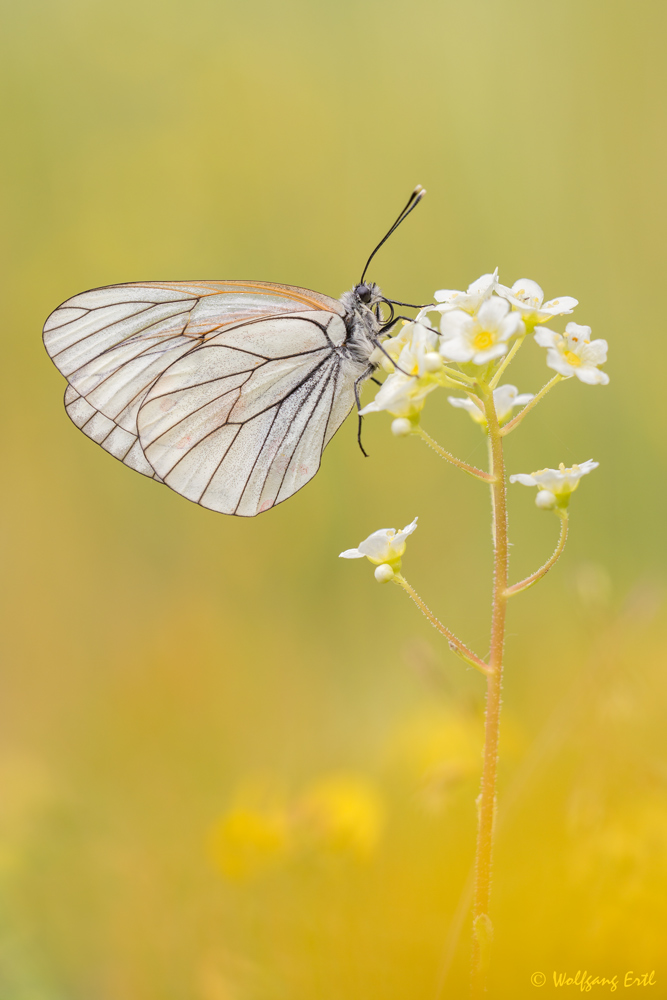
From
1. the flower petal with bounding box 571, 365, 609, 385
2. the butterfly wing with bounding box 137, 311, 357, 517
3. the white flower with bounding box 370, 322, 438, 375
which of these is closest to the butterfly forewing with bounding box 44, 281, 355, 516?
the butterfly wing with bounding box 137, 311, 357, 517

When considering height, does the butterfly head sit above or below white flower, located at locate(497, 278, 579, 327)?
above

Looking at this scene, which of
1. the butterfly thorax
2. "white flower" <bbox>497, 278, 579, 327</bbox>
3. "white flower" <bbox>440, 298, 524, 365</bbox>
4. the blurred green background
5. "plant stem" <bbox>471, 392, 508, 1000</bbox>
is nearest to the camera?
"plant stem" <bbox>471, 392, 508, 1000</bbox>

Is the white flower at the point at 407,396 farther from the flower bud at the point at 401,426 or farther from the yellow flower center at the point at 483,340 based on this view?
the yellow flower center at the point at 483,340

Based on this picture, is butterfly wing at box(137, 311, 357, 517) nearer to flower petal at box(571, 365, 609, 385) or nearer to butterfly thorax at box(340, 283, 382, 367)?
butterfly thorax at box(340, 283, 382, 367)

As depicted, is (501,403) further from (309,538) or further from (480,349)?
(309,538)

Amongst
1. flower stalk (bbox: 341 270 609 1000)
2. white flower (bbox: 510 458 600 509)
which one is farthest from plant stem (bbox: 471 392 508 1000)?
white flower (bbox: 510 458 600 509)

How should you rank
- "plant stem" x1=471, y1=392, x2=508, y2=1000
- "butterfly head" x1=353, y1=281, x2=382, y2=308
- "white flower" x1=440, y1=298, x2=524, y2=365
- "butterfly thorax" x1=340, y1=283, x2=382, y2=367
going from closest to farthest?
"plant stem" x1=471, y1=392, x2=508, y2=1000, "white flower" x1=440, y1=298, x2=524, y2=365, "butterfly thorax" x1=340, y1=283, x2=382, y2=367, "butterfly head" x1=353, y1=281, x2=382, y2=308

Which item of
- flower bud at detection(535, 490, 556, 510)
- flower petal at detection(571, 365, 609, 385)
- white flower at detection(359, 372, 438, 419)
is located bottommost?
flower bud at detection(535, 490, 556, 510)

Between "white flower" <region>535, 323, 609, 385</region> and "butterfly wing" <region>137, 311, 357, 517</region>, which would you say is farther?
"butterfly wing" <region>137, 311, 357, 517</region>

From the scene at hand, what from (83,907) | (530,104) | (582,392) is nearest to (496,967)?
(83,907)
